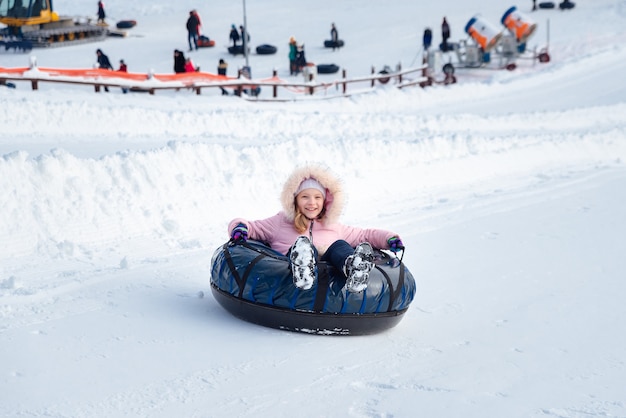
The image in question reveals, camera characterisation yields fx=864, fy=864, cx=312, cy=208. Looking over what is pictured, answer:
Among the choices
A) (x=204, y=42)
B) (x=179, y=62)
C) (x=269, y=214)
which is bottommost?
(x=269, y=214)

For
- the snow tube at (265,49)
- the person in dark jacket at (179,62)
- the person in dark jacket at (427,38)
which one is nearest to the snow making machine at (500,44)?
the person in dark jacket at (427,38)

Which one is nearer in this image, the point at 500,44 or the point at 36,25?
the point at 500,44

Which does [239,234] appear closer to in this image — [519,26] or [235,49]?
[519,26]

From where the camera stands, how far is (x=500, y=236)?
332 inches

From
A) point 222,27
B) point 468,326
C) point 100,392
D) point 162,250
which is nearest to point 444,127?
point 162,250

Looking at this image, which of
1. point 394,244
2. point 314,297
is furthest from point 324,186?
point 314,297

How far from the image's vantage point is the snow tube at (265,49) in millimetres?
28969

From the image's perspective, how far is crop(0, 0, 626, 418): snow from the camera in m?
4.52

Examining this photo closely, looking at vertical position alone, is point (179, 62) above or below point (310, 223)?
above

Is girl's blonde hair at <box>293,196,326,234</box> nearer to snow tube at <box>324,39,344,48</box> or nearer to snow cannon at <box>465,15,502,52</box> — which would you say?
snow cannon at <box>465,15,502,52</box>

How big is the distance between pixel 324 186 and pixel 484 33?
22.2 m

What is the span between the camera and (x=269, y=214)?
9.11 m

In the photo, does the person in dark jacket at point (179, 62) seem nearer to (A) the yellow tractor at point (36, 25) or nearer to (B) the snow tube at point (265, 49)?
(B) the snow tube at point (265, 49)

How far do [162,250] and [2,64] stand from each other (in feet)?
70.2
